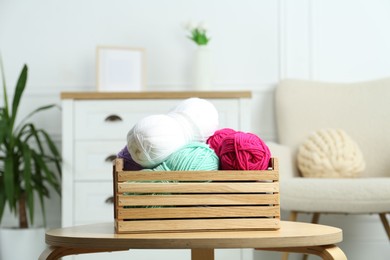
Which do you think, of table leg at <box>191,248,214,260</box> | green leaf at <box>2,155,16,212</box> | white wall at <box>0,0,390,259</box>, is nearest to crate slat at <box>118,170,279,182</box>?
table leg at <box>191,248,214,260</box>

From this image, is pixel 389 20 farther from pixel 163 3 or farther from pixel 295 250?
pixel 295 250

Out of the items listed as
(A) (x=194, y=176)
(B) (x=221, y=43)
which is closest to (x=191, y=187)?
(A) (x=194, y=176)

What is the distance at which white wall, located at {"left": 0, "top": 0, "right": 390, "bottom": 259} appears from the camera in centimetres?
311

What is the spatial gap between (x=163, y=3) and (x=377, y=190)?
1414 millimetres

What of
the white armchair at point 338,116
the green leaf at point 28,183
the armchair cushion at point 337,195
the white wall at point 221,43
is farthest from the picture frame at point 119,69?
the armchair cushion at point 337,195

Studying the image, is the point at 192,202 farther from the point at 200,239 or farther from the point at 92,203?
the point at 92,203

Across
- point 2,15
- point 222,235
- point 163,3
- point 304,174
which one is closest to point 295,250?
point 222,235

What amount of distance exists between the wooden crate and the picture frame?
180 cm

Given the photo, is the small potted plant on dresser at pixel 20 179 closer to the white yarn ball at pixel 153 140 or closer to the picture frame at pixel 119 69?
the picture frame at pixel 119 69

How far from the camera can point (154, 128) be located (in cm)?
114

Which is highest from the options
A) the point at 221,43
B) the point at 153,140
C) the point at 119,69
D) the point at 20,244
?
the point at 221,43

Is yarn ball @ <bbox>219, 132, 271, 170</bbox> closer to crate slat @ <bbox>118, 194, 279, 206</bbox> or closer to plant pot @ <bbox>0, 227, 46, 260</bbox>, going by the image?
crate slat @ <bbox>118, 194, 279, 206</bbox>

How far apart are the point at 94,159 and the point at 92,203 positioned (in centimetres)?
17

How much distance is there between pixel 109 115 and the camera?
2.70 m
